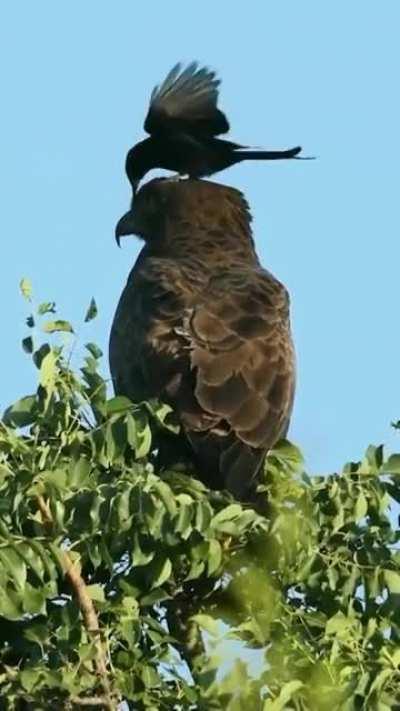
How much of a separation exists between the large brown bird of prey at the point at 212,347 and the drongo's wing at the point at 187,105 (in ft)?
2.07

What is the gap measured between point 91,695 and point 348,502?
1110mm

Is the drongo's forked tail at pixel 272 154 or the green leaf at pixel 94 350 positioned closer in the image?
the green leaf at pixel 94 350

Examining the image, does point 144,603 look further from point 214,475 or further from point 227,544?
point 214,475

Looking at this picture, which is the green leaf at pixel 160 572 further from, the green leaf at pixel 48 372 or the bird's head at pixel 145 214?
the bird's head at pixel 145 214

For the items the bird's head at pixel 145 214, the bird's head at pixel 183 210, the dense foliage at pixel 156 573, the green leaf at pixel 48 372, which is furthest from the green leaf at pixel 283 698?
the bird's head at pixel 145 214

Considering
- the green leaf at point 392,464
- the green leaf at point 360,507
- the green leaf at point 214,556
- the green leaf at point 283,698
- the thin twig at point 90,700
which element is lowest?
the thin twig at point 90,700

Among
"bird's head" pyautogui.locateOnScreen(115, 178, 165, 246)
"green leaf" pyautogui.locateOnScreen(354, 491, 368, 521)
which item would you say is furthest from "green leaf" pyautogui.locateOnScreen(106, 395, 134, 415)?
"bird's head" pyautogui.locateOnScreen(115, 178, 165, 246)

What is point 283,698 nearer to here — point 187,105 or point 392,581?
point 392,581

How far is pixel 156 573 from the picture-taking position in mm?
6297

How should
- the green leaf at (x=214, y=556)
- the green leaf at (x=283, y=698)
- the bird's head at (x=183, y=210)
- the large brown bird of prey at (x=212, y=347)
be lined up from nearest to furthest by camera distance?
the green leaf at (x=283, y=698), the green leaf at (x=214, y=556), the large brown bird of prey at (x=212, y=347), the bird's head at (x=183, y=210)

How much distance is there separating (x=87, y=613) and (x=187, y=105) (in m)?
5.53

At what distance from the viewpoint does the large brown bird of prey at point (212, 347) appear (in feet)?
→ 27.5

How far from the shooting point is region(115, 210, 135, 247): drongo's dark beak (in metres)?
11.2

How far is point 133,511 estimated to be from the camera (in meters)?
6.12
